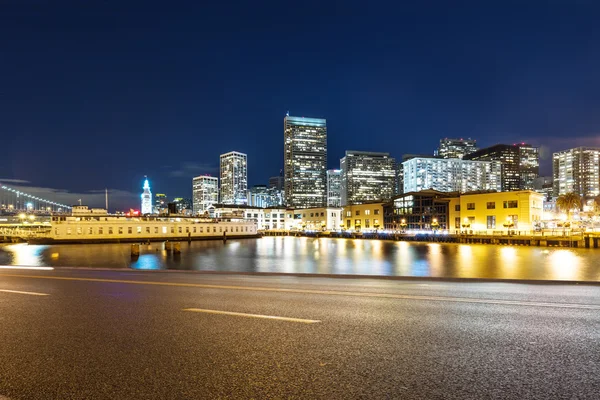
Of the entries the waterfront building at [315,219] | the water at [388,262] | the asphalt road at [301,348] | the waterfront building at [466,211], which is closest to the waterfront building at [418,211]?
the waterfront building at [466,211]

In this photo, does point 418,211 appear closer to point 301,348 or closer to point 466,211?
point 466,211

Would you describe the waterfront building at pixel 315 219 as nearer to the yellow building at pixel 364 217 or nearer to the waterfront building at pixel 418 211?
the yellow building at pixel 364 217

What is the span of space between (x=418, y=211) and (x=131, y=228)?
82051 mm

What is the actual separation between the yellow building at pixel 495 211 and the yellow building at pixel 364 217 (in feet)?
87.8

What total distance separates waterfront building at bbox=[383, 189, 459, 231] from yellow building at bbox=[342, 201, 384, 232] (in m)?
2.79

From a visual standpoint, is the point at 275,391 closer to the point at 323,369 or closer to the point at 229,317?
the point at 323,369

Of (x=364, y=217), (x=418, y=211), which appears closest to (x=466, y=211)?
(x=418, y=211)

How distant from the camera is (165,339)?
6.62 metres

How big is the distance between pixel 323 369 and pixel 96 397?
276cm

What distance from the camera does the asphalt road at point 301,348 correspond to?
14.9 feet

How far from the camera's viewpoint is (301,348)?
19.7 ft

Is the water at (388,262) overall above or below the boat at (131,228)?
below

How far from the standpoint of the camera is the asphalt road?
453 centimetres

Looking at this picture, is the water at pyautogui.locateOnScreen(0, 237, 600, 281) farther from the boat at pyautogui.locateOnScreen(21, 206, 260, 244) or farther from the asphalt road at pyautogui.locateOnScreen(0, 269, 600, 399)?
the boat at pyautogui.locateOnScreen(21, 206, 260, 244)
